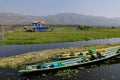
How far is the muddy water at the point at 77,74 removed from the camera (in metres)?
26.7

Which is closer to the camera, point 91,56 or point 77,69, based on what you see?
point 77,69

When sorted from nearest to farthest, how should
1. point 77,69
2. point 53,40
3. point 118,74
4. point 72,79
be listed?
point 72,79 → point 118,74 → point 77,69 → point 53,40

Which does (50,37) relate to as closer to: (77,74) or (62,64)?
(62,64)

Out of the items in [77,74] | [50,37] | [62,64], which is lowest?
[77,74]

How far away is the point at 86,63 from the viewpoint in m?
31.2

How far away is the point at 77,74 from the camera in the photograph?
92.3ft

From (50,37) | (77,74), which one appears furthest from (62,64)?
(50,37)

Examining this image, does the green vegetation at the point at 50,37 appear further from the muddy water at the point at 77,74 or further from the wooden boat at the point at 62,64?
the muddy water at the point at 77,74

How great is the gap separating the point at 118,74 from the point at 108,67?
351cm

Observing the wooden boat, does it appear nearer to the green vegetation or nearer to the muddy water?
the muddy water

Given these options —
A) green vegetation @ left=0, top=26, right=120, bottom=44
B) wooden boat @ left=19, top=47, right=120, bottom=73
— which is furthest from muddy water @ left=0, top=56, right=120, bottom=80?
green vegetation @ left=0, top=26, right=120, bottom=44

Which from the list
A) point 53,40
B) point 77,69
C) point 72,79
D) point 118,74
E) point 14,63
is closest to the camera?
point 72,79

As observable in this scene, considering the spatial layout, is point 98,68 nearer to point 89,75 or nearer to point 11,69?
point 89,75

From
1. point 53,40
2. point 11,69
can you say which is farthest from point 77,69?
point 53,40
